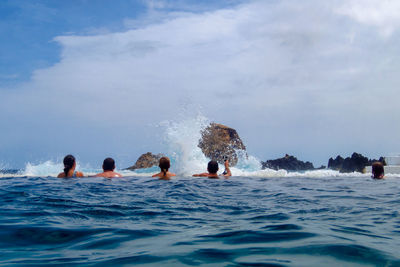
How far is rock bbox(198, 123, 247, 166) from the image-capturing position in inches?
1812

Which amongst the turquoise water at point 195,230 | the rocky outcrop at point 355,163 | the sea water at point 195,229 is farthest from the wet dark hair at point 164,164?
the rocky outcrop at point 355,163

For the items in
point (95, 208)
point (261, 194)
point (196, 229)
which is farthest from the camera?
point (261, 194)

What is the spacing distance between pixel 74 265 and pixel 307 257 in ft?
6.54

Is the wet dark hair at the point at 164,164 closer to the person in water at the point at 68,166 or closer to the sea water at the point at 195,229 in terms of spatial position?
the person in water at the point at 68,166

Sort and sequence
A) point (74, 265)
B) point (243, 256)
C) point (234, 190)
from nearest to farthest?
point (74, 265)
point (243, 256)
point (234, 190)

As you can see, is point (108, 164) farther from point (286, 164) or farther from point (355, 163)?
point (286, 164)

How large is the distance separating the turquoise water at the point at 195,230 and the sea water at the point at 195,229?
0.01 m

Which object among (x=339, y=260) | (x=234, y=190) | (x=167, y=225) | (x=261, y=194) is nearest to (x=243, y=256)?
(x=339, y=260)

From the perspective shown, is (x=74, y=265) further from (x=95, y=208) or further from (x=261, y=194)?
(x=261, y=194)

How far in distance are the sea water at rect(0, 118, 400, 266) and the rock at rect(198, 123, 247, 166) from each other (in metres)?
37.8

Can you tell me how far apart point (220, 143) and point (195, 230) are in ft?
141

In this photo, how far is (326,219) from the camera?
16.8 feet

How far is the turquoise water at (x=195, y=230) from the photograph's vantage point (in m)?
3.19

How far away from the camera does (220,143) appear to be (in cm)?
4747
